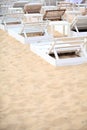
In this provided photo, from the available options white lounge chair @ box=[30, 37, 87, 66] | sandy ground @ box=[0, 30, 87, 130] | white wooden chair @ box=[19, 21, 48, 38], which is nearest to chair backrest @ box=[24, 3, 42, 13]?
white wooden chair @ box=[19, 21, 48, 38]

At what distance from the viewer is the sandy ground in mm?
3023

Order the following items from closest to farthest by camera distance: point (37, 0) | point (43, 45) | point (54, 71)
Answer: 1. point (54, 71)
2. point (43, 45)
3. point (37, 0)

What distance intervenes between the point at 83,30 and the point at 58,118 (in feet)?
15.9

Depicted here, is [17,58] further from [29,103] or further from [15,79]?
[29,103]

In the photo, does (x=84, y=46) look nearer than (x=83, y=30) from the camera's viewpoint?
Yes

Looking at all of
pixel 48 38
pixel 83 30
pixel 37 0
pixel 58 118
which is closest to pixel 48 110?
pixel 58 118

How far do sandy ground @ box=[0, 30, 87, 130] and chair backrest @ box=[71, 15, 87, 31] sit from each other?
6.54ft

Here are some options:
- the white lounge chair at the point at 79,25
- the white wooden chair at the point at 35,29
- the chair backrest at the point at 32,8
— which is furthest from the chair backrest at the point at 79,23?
the chair backrest at the point at 32,8

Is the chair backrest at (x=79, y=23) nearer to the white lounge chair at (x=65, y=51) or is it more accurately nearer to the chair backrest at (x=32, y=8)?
the white lounge chair at (x=65, y=51)

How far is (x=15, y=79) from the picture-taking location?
14.2 ft

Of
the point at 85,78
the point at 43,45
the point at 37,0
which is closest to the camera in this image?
the point at 85,78

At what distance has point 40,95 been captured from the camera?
12.1 ft

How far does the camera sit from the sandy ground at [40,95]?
3023 mm

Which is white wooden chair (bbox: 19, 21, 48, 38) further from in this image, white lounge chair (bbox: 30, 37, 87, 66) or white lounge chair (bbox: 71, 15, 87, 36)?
white lounge chair (bbox: 30, 37, 87, 66)
